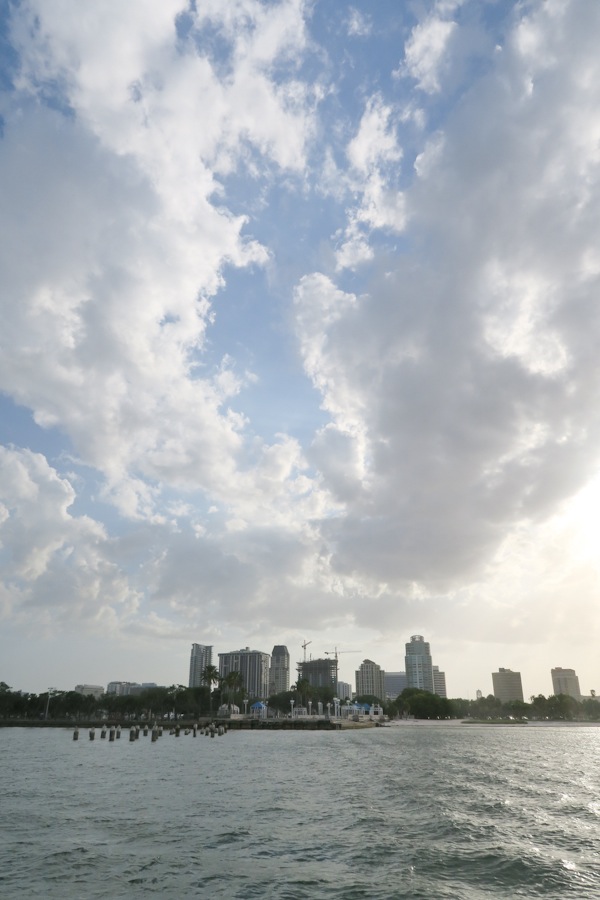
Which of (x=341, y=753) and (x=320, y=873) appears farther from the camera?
(x=341, y=753)

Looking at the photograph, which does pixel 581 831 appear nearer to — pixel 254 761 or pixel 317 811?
pixel 317 811

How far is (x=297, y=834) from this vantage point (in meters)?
27.6

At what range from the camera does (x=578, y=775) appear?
188ft

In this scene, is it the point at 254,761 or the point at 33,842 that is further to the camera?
the point at 254,761

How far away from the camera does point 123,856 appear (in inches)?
918

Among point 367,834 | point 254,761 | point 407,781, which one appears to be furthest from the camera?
point 254,761

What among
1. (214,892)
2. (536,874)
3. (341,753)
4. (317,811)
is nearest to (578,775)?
(341,753)

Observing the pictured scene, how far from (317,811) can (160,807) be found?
8.94 meters

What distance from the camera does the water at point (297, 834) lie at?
2030cm

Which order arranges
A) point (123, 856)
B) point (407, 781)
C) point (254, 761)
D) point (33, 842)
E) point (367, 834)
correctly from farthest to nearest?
1. point (254, 761)
2. point (407, 781)
3. point (367, 834)
4. point (33, 842)
5. point (123, 856)

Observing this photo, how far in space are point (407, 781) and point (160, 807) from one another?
22.3 meters

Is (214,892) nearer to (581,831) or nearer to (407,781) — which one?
(581,831)

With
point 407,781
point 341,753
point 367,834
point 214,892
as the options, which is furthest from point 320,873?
point 341,753

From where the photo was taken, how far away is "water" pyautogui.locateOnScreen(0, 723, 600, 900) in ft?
66.6
